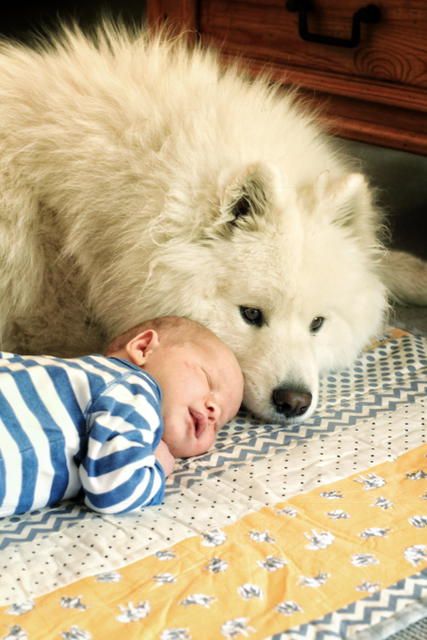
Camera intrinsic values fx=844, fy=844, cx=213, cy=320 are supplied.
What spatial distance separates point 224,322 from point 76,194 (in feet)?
1.69

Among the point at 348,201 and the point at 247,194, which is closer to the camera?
the point at 247,194

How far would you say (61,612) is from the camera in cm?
129

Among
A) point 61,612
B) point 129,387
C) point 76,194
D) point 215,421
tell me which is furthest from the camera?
point 76,194

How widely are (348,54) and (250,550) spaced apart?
186cm

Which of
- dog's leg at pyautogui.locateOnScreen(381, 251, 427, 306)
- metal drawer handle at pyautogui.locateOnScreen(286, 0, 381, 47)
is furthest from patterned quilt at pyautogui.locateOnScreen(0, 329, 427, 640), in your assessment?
metal drawer handle at pyautogui.locateOnScreen(286, 0, 381, 47)

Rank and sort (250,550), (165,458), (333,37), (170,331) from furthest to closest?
(333,37) → (170,331) → (165,458) → (250,550)

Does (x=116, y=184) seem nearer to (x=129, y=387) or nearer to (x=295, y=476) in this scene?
(x=129, y=387)

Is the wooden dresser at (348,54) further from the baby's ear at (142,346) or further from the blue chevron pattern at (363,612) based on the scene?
the blue chevron pattern at (363,612)

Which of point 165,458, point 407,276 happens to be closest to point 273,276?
point 165,458

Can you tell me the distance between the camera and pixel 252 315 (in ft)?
6.72

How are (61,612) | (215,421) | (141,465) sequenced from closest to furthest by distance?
(61,612)
(141,465)
(215,421)

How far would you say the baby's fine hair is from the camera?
1.85 meters

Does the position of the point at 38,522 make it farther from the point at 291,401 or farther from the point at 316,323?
the point at 316,323

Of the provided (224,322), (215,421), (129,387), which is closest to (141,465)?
(129,387)
